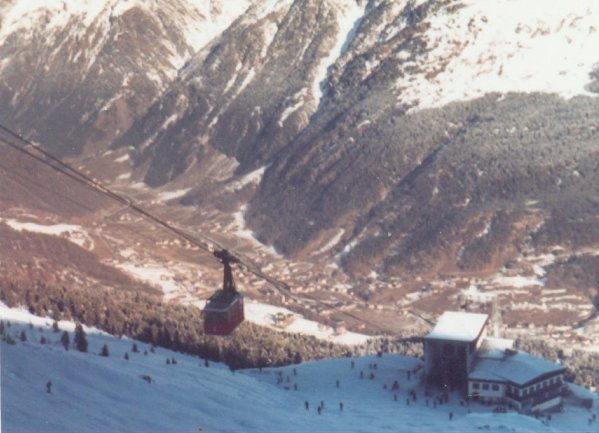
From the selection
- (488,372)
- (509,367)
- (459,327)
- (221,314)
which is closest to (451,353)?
(488,372)

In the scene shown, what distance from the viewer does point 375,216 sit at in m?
178

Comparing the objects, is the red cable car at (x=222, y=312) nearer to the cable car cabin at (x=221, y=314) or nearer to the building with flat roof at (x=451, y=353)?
the cable car cabin at (x=221, y=314)

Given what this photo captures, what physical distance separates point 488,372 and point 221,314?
3534cm

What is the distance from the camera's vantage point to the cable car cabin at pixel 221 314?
103 feet

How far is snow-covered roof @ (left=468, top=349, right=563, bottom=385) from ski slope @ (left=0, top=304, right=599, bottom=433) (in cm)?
509

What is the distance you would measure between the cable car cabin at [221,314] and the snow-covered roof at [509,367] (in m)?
33.9

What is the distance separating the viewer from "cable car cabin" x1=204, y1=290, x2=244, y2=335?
31266 mm

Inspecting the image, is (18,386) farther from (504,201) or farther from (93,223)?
(93,223)

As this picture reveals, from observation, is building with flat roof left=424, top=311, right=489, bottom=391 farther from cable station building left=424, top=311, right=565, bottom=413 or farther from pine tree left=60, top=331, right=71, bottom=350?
pine tree left=60, top=331, right=71, bottom=350

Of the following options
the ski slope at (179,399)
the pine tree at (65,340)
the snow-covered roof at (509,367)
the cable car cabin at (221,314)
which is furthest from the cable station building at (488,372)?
the cable car cabin at (221,314)

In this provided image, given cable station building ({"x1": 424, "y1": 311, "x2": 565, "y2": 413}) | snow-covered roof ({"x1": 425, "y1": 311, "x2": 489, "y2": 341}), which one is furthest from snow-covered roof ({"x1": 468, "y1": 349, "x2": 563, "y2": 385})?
snow-covered roof ({"x1": 425, "y1": 311, "x2": 489, "y2": 341})

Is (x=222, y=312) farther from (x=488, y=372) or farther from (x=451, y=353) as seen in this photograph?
(x=451, y=353)

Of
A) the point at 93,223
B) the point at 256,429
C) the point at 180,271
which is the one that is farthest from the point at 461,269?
the point at 256,429

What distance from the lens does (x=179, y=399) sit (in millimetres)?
32906
